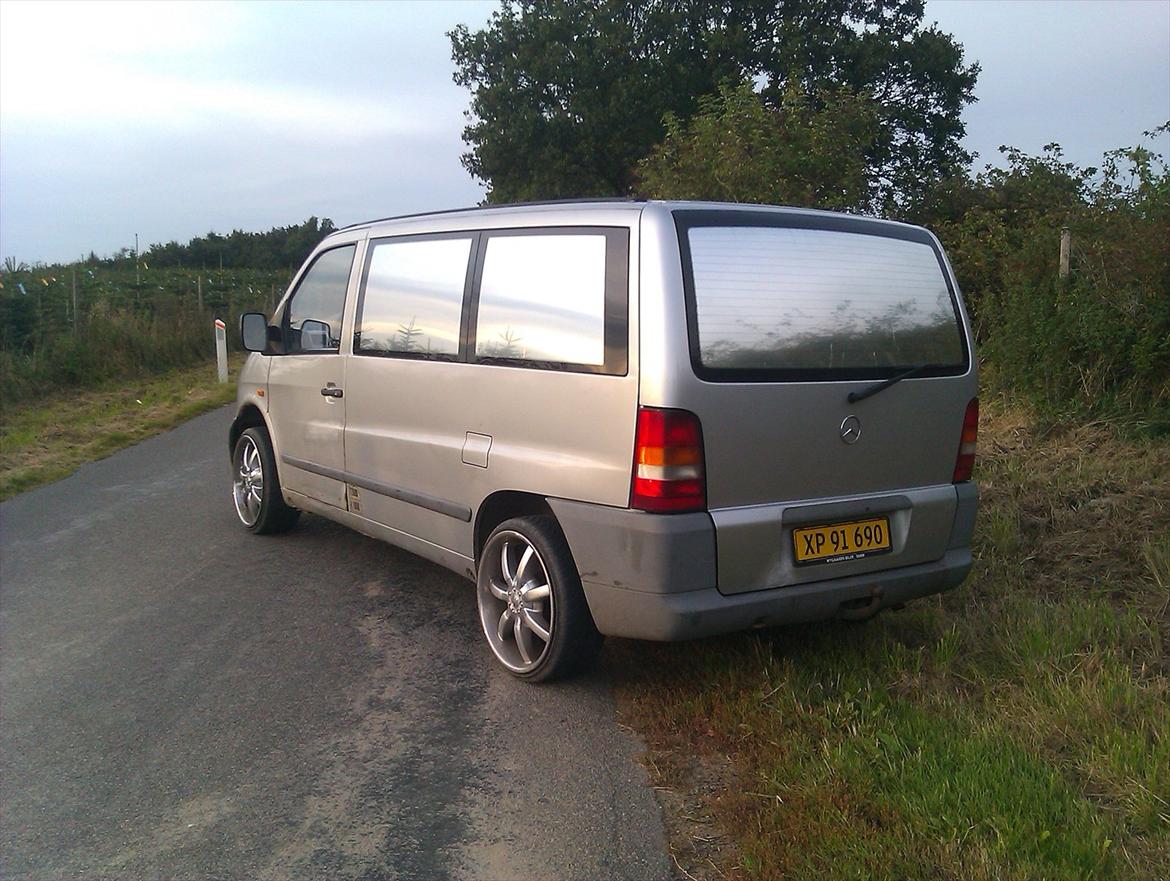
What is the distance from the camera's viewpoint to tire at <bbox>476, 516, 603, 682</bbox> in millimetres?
4180

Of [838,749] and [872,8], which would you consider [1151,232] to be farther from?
[872,8]

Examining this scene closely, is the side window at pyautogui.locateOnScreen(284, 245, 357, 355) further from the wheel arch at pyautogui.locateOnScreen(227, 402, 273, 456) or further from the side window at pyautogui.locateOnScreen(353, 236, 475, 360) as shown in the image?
the wheel arch at pyautogui.locateOnScreen(227, 402, 273, 456)

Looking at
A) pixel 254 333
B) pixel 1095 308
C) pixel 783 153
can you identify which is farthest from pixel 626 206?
pixel 783 153

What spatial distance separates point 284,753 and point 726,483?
189cm

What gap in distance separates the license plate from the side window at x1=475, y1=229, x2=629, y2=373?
97 cm

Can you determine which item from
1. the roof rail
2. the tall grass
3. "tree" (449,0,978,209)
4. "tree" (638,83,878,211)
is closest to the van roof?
the roof rail

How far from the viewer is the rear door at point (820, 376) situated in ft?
12.6

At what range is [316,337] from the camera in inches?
240

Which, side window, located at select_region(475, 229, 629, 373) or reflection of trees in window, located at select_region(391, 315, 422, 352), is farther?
reflection of trees in window, located at select_region(391, 315, 422, 352)

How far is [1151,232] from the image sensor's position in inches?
309

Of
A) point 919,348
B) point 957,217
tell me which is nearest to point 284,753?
point 919,348

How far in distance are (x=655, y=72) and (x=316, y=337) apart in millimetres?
27102

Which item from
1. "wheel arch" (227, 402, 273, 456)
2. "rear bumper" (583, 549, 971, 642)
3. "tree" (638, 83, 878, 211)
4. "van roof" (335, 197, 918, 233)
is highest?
"tree" (638, 83, 878, 211)

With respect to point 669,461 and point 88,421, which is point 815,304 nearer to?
point 669,461
